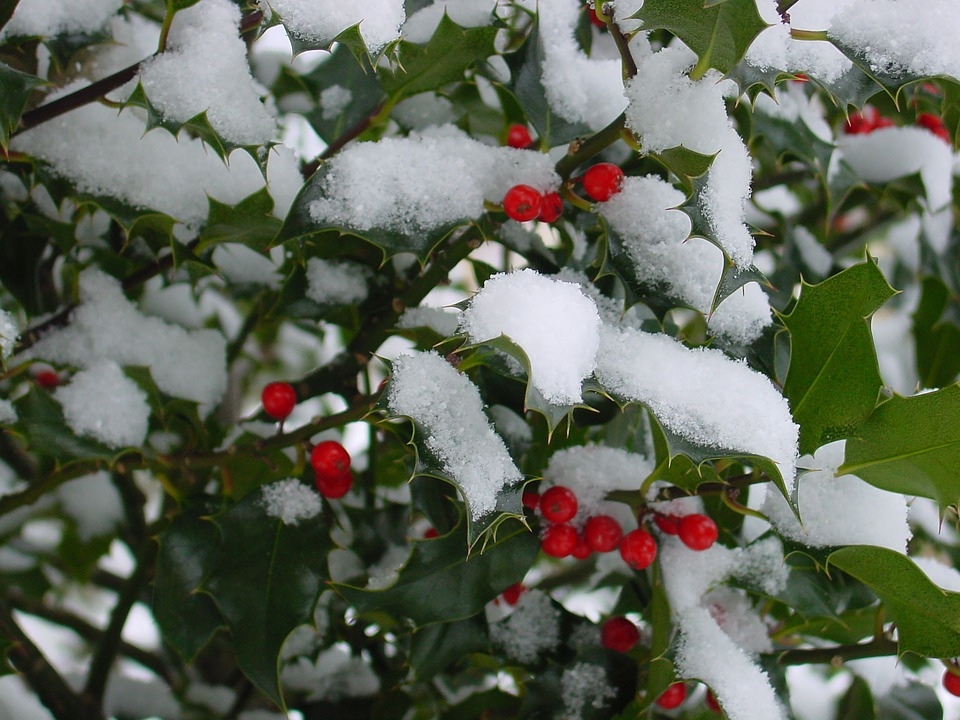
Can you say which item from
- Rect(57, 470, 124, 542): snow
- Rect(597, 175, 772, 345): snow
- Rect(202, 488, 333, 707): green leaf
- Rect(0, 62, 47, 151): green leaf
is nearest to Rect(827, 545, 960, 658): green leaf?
Rect(597, 175, 772, 345): snow

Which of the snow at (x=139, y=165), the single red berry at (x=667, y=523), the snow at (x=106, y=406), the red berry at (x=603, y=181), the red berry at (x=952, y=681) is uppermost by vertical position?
the snow at (x=139, y=165)

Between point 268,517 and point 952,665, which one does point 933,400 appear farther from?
point 268,517

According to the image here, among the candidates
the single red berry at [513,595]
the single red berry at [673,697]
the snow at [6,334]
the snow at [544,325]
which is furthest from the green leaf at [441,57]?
the single red berry at [673,697]

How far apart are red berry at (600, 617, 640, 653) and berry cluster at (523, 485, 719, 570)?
91mm

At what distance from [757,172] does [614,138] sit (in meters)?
0.48

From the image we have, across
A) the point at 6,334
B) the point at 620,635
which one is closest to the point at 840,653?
the point at 620,635

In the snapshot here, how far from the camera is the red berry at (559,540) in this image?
70cm

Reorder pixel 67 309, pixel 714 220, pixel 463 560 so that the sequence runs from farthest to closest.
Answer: pixel 67 309 → pixel 463 560 → pixel 714 220

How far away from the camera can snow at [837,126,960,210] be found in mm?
951

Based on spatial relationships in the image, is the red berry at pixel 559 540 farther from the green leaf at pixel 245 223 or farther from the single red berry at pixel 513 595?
the green leaf at pixel 245 223

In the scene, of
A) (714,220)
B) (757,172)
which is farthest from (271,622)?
(757,172)

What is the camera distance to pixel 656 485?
0.74 m

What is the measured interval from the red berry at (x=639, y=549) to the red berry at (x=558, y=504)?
1.9 inches

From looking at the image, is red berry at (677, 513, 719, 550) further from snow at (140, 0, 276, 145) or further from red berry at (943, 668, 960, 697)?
snow at (140, 0, 276, 145)
